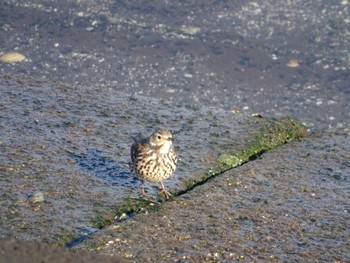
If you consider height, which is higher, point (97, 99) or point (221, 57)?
point (97, 99)

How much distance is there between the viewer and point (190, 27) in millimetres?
10766

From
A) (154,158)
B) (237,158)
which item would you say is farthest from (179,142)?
(154,158)

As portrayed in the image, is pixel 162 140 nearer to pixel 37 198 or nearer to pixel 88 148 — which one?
pixel 88 148

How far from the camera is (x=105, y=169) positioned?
4832mm

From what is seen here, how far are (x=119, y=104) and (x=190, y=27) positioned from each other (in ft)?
16.8

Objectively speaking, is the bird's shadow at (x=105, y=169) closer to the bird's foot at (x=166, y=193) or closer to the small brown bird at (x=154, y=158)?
the small brown bird at (x=154, y=158)

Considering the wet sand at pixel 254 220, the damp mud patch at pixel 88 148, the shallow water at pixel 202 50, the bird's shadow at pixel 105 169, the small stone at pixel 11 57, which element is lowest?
the small stone at pixel 11 57

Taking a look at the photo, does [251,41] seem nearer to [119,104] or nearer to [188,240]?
[119,104]

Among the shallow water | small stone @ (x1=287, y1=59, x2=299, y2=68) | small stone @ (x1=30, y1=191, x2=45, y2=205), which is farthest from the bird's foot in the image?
small stone @ (x1=287, y1=59, x2=299, y2=68)

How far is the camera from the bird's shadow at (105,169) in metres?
4.73

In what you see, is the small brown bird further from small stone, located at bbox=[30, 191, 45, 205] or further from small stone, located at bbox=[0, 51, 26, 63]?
small stone, located at bbox=[0, 51, 26, 63]

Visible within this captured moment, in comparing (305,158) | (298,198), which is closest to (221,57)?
(305,158)

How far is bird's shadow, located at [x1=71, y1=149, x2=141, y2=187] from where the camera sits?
473 centimetres

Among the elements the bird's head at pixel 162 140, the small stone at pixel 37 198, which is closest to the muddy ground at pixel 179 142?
the small stone at pixel 37 198
